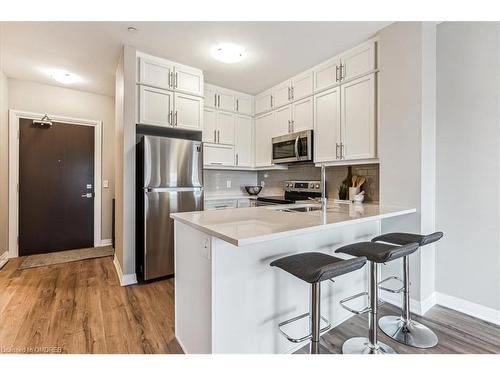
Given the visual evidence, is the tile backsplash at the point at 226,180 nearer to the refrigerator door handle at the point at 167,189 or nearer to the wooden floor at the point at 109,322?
the refrigerator door handle at the point at 167,189

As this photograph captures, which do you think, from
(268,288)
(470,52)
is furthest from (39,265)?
(470,52)

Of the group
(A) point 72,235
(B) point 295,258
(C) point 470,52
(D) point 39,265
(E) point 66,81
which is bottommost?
(D) point 39,265

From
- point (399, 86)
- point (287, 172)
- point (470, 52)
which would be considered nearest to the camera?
point (470, 52)

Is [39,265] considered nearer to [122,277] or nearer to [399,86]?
[122,277]

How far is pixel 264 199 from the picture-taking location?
152 inches

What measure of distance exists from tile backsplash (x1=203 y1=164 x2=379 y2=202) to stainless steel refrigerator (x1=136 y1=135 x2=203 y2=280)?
1234mm

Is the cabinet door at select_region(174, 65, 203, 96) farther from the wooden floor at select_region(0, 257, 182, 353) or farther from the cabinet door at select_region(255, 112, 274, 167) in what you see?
the wooden floor at select_region(0, 257, 182, 353)

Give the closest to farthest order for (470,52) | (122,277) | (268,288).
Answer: (268,288) < (470,52) < (122,277)

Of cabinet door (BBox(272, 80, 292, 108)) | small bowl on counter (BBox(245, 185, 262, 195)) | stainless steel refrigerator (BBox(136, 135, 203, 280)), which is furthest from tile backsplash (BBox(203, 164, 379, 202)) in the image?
stainless steel refrigerator (BBox(136, 135, 203, 280))

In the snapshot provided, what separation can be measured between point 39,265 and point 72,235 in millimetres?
753

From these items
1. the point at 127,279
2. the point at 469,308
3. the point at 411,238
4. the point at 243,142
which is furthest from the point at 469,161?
the point at 127,279

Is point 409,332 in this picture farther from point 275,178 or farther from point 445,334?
point 275,178

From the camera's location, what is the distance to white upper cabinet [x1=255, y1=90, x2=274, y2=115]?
3.95 meters

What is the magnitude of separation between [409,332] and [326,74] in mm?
2680
